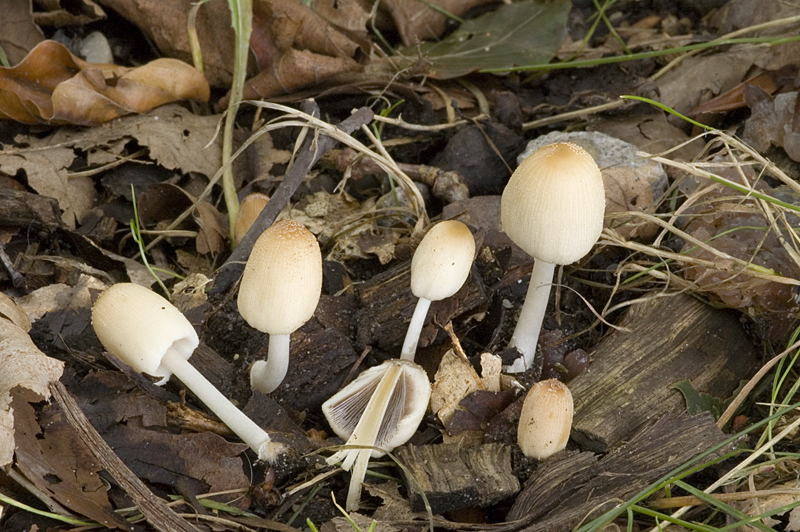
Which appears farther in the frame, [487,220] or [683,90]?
[683,90]

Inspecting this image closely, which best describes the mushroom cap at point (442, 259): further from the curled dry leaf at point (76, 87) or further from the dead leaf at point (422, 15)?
the dead leaf at point (422, 15)

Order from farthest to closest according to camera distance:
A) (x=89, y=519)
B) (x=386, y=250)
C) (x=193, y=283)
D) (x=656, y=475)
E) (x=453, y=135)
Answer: (x=453, y=135), (x=386, y=250), (x=193, y=283), (x=656, y=475), (x=89, y=519)

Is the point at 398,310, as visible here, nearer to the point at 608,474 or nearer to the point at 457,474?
the point at 457,474

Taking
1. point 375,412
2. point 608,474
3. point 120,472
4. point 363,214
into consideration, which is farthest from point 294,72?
point 608,474

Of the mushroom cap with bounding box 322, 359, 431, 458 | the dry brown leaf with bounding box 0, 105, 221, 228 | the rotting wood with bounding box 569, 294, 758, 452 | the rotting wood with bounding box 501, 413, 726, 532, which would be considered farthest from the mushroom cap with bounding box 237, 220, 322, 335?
the dry brown leaf with bounding box 0, 105, 221, 228

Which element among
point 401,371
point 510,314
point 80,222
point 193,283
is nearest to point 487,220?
point 510,314

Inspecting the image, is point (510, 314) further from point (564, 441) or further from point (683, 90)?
point (683, 90)
